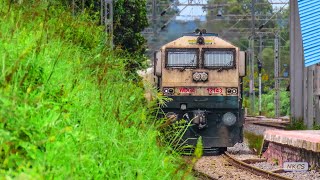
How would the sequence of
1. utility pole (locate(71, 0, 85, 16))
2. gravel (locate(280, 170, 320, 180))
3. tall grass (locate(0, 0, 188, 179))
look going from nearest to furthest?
tall grass (locate(0, 0, 188, 179)) → gravel (locate(280, 170, 320, 180)) → utility pole (locate(71, 0, 85, 16))

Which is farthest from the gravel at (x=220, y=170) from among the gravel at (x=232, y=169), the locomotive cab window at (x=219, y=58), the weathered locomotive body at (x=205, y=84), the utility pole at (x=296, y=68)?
the utility pole at (x=296, y=68)

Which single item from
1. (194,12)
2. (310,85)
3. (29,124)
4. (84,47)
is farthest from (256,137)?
(29,124)

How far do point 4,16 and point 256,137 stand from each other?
19532 mm

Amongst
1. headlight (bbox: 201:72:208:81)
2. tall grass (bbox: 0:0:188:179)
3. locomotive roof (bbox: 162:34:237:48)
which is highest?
locomotive roof (bbox: 162:34:237:48)

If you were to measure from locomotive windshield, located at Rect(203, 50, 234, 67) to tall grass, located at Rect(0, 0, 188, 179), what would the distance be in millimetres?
9055

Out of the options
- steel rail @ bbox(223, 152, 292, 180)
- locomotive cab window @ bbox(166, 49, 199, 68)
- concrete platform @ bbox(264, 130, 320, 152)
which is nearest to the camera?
steel rail @ bbox(223, 152, 292, 180)

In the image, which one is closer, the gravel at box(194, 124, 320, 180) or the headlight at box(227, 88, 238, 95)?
the gravel at box(194, 124, 320, 180)

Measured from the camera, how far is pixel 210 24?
43.2 m

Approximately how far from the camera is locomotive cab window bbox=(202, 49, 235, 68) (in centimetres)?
1944

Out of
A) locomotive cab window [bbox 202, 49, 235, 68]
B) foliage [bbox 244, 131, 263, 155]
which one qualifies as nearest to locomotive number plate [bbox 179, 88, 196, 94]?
locomotive cab window [bbox 202, 49, 235, 68]

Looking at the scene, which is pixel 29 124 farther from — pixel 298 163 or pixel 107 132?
pixel 298 163

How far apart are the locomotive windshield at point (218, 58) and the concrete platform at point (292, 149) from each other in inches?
87.7

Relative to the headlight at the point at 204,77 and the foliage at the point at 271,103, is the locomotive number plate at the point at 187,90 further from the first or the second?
the foliage at the point at 271,103

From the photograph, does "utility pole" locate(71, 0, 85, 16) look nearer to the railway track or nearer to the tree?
the railway track
